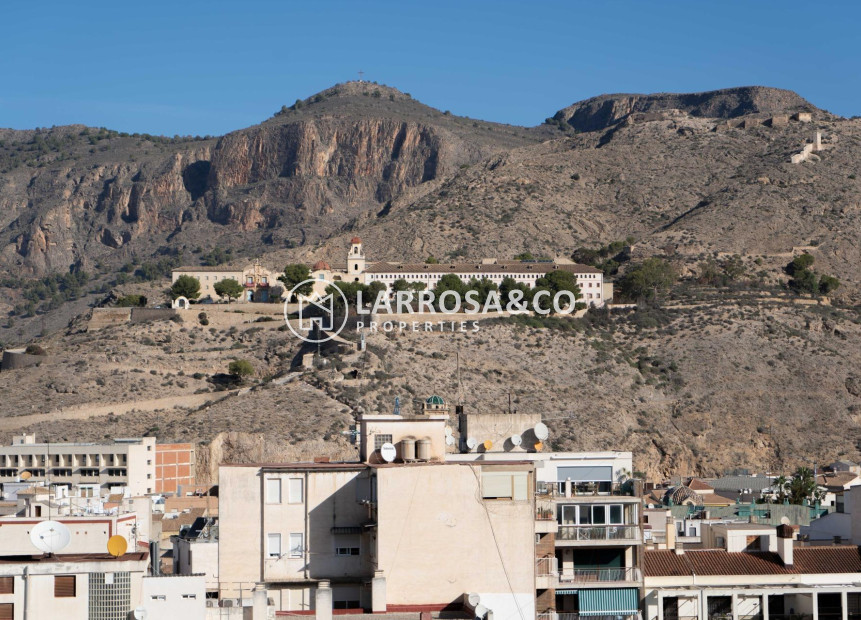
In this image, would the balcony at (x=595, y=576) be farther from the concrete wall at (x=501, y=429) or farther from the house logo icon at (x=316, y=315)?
the house logo icon at (x=316, y=315)

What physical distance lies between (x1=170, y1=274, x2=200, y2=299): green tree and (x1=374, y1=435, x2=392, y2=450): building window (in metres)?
101

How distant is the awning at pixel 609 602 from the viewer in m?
31.5

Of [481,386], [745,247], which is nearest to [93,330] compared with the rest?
[481,386]

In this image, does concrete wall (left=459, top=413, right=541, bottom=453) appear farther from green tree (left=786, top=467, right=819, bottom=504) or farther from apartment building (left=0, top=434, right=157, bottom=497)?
apartment building (left=0, top=434, right=157, bottom=497)

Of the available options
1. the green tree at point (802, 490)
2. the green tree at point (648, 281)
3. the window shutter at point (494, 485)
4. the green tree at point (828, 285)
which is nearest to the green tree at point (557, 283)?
the green tree at point (648, 281)

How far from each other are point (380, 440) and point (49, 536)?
24.3ft

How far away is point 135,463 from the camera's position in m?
86.1

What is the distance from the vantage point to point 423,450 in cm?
3053

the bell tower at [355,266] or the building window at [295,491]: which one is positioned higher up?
the bell tower at [355,266]

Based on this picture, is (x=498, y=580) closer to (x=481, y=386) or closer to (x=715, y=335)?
(x=481, y=386)

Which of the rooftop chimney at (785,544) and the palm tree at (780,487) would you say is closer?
the rooftop chimney at (785,544)

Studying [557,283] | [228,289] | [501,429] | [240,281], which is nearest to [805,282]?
[557,283]

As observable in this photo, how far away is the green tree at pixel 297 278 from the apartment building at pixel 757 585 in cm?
9332

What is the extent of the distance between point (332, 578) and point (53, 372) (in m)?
87.5
